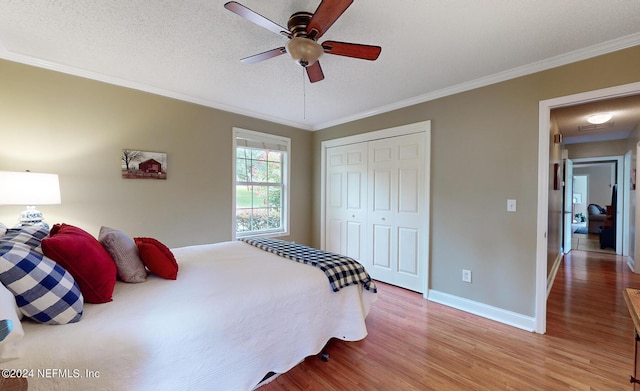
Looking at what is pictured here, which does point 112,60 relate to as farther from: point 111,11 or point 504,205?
point 504,205

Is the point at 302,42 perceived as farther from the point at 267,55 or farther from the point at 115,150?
the point at 115,150

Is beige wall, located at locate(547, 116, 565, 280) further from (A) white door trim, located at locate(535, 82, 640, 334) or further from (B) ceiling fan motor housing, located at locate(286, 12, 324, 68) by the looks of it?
(B) ceiling fan motor housing, located at locate(286, 12, 324, 68)

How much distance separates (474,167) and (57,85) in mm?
4122

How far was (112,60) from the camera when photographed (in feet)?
7.26

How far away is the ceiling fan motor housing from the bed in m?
1.42

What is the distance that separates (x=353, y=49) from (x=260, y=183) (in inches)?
102

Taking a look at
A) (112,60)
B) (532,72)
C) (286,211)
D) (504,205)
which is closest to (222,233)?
(286,211)

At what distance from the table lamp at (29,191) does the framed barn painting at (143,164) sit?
2.11 ft

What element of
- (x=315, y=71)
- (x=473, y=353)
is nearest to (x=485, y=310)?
(x=473, y=353)

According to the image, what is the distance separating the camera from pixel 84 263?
1192mm

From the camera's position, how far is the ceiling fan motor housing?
1539mm

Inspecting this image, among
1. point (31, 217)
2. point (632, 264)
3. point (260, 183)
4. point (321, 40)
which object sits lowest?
point (632, 264)

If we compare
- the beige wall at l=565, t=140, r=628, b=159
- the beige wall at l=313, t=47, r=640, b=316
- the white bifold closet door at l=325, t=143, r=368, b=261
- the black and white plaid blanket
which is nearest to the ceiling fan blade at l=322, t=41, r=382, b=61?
the black and white plaid blanket

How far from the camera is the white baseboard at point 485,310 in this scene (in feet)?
7.57
